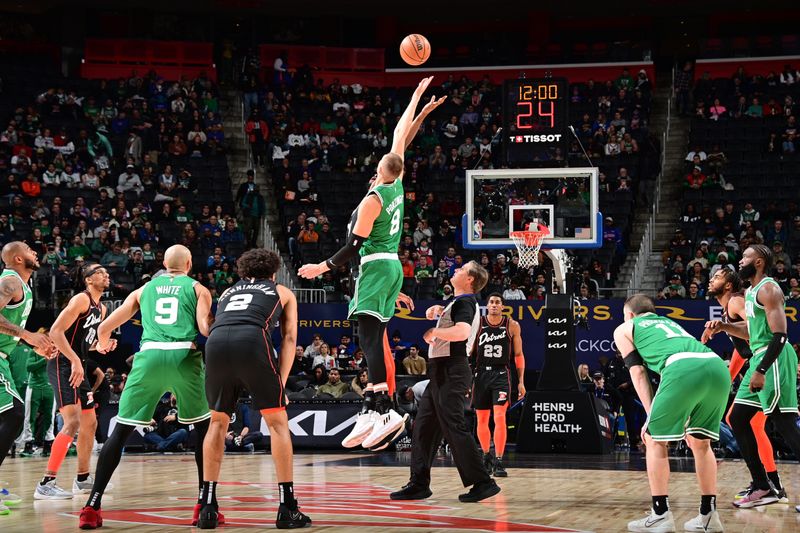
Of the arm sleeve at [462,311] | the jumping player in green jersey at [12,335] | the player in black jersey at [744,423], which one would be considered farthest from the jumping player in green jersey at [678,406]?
the jumping player in green jersey at [12,335]

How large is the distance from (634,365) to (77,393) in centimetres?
528

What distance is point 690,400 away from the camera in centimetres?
682

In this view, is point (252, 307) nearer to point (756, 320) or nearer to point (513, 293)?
point (756, 320)

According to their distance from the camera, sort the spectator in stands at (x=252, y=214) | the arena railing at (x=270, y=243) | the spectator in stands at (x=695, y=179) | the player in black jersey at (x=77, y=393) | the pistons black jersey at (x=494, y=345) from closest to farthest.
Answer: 1. the player in black jersey at (x=77, y=393)
2. the pistons black jersey at (x=494, y=345)
3. the arena railing at (x=270, y=243)
4. the spectator in stands at (x=252, y=214)
5. the spectator in stands at (x=695, y=179)

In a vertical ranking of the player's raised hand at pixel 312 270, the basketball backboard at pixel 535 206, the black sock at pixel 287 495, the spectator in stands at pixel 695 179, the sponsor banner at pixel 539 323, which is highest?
the spectator in stands at pixel 695 179

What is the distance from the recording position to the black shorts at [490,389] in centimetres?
1159

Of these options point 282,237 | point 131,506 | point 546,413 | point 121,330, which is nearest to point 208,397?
point 131,506

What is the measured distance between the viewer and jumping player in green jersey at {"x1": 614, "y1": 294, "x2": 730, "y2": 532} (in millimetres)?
6828

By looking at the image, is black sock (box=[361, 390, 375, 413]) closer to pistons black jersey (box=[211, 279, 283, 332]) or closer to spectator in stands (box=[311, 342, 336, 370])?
pistons black jersey (box=[211, 279, 283, 332])

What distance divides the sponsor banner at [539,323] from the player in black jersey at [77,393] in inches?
344

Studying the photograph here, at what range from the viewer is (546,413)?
578 inches

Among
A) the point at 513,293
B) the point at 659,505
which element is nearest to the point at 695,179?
the point at 513,293

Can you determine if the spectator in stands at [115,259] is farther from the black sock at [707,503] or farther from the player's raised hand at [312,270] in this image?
the black sock at [707,503]

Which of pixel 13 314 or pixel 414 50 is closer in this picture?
pixel 13 314
